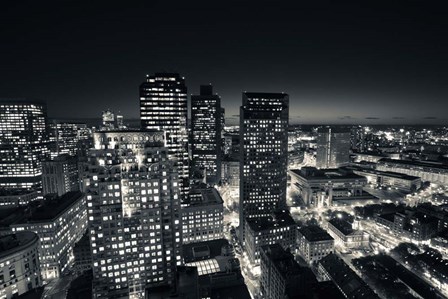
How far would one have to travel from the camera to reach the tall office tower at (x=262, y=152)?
134750mm

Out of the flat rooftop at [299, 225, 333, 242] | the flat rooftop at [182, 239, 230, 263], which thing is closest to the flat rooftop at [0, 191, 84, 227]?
the flat rooftop at [182, 239, 230, 263]

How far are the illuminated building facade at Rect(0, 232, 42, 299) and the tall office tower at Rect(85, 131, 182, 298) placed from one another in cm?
3849

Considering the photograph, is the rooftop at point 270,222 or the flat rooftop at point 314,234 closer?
the flat rooftop at point 314,234

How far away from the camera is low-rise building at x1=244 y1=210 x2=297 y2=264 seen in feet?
370

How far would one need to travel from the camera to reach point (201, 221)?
129750 millimetres

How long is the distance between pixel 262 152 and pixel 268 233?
140 ft

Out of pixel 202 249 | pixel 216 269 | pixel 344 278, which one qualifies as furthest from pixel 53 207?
pixel 344 278

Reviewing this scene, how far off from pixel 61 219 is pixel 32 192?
84.6m

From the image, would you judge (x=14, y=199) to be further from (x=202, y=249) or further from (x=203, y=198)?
(x=202, y=249)

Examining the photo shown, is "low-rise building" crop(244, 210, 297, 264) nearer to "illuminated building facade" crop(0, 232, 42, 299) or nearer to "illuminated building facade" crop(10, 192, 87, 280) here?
"illuminated building facade" crop(0, 232, 42, 299)

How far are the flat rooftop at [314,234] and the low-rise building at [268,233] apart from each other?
545 cm

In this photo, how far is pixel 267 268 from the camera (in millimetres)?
87375

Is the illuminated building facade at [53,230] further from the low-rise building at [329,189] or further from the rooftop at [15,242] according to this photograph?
the low-rise building at [329,189]

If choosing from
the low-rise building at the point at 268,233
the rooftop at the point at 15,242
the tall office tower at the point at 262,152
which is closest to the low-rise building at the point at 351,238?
the low-rise building at the point at 268,233
